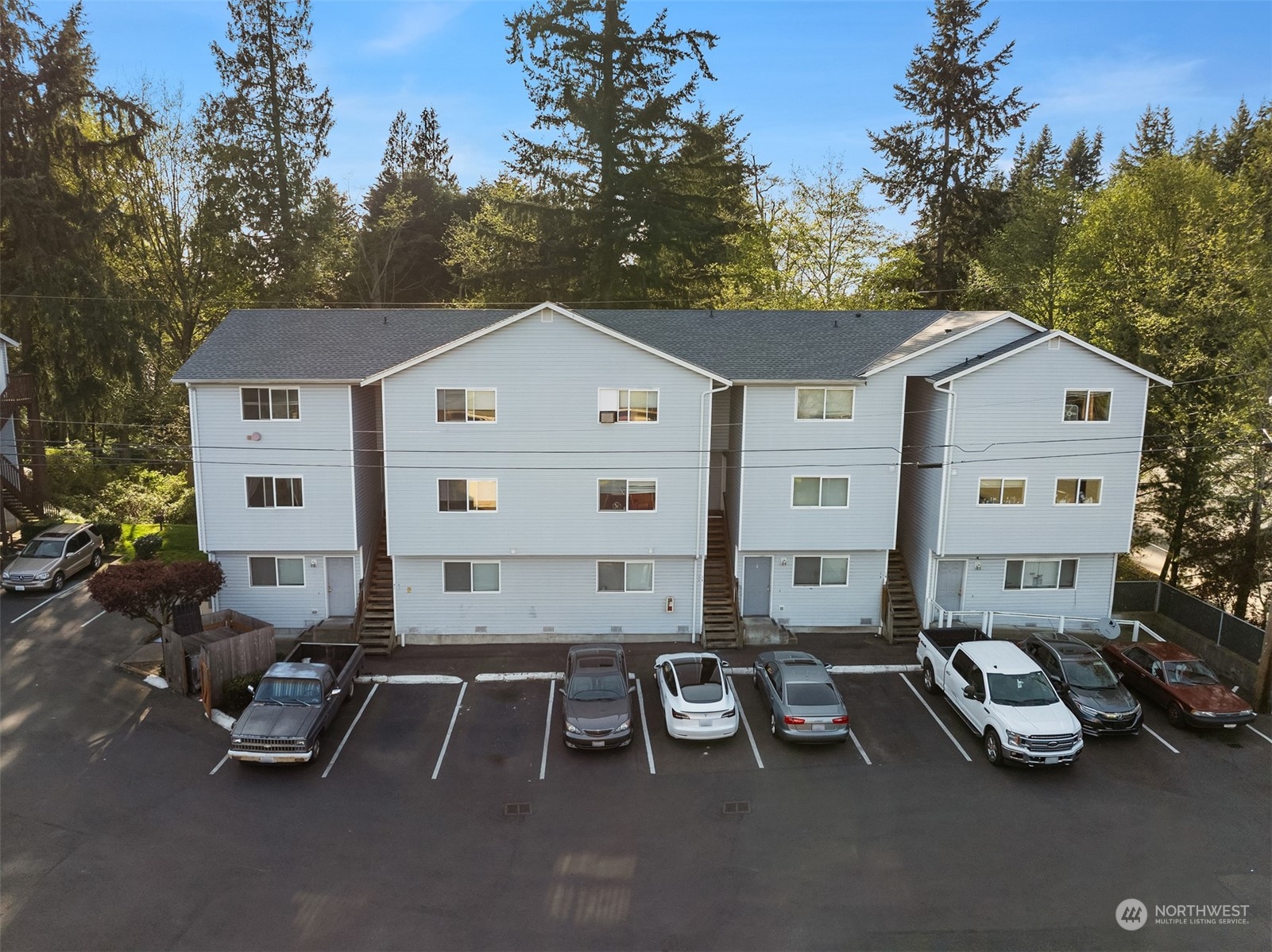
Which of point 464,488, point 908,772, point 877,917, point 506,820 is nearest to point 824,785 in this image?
point 908,772

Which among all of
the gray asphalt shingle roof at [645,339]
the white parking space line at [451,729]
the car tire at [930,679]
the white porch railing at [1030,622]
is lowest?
the white parking space line at [451,729]

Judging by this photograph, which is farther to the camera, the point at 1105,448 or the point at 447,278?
the point at 447,278

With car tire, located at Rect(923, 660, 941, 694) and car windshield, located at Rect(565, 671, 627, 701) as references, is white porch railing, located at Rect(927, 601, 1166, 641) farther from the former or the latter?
car windshield, located at Rect(565, 671, 627, 701)

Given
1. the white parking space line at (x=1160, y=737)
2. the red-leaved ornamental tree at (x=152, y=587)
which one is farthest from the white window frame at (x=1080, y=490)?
the red-leaved ornamental tree at (x=152, y=587)

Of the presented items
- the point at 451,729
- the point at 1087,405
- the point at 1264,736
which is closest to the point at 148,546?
the point at 451,729

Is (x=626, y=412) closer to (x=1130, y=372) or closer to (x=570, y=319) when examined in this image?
(x=570, y=319)

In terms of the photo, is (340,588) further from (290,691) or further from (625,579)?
(625,579)

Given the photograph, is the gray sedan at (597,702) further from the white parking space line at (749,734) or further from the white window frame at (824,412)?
the white window frame at (824,412)
